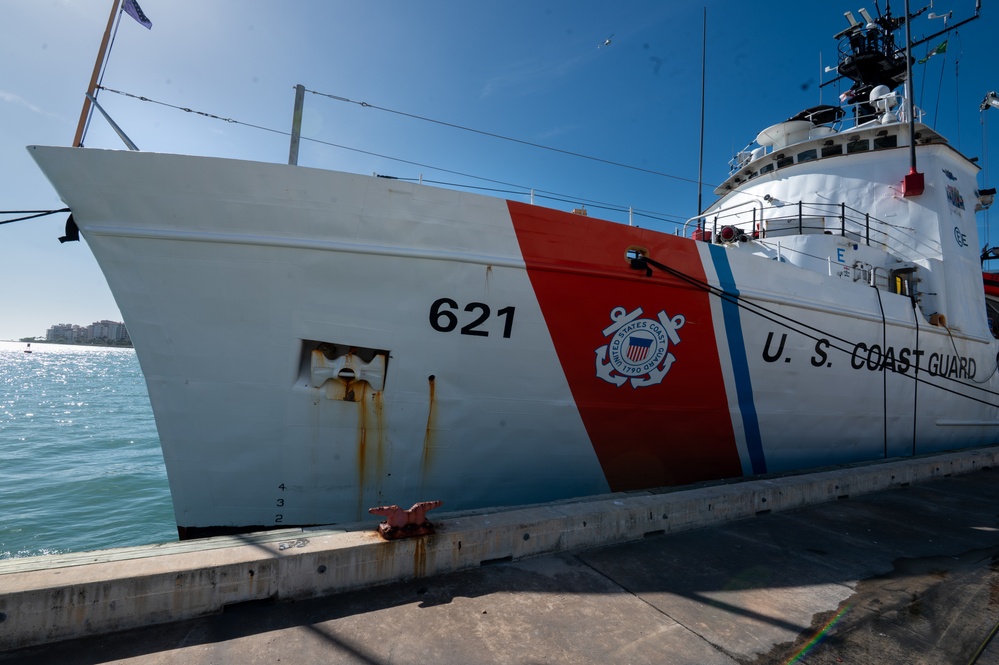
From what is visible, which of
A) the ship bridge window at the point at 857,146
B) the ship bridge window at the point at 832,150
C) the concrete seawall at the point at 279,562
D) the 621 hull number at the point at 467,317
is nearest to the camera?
the concrete seawall at the point at 279,562

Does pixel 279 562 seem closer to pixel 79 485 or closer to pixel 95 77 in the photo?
pixel 95 77

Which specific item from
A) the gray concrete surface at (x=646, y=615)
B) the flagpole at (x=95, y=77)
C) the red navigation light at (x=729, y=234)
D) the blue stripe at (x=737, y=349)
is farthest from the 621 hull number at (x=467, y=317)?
the red navigation light at (x=729, y=234)

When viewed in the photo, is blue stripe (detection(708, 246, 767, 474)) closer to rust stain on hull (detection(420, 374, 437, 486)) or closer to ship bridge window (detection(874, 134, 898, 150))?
rust stain on hull (detection(420, 374, 437, 486))

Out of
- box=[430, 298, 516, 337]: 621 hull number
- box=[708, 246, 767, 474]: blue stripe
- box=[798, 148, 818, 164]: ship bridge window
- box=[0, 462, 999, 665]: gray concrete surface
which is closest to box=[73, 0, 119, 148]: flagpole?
box=[430, 298, 516, 337]: 621 hull number

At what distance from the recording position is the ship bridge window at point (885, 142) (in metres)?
8.58

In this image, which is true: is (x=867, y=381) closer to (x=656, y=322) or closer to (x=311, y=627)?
(x=656, y=322)

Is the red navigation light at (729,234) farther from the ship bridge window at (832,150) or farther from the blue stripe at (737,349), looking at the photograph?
the ship bridge window at (832,150)

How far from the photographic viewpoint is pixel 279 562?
256 cm

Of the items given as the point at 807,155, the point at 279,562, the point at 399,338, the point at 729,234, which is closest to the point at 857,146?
the point at 807,155

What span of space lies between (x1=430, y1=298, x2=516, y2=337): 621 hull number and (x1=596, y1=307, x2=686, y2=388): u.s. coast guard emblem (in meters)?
0.95

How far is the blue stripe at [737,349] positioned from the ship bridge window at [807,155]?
5.89 meters

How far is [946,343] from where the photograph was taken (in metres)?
7.80

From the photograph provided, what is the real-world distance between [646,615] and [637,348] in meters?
2.43

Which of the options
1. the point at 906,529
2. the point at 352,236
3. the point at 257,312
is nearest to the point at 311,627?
the point at 257,312
